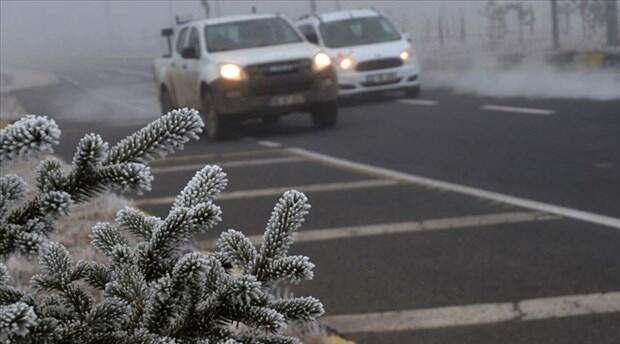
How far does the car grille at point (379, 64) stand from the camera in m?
22.7

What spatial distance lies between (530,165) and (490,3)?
34735 mm

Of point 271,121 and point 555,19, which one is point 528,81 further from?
point 555,19

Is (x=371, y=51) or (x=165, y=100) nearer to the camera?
(x=165, y=100)

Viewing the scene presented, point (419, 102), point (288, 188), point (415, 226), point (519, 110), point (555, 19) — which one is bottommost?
point (419, 102)

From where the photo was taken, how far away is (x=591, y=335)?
5414 mm

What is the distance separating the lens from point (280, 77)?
17.3 meters

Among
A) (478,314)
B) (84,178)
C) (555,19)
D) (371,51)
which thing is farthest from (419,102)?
(84,178)

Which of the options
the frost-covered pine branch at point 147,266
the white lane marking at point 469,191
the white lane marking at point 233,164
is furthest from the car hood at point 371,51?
the frost-covered pine branch at point 147,266

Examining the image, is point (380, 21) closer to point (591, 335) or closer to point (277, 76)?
point (277, 76)

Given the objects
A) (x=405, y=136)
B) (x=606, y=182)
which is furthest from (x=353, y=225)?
(x=405, y=136)

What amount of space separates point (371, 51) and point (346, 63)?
1.71ft

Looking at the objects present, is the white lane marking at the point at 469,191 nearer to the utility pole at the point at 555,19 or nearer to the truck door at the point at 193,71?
the truck door at the point at 193,71

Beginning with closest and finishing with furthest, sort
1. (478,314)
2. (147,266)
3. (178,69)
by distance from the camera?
1. (147,266)
2. (478,314)
3. (178,69)

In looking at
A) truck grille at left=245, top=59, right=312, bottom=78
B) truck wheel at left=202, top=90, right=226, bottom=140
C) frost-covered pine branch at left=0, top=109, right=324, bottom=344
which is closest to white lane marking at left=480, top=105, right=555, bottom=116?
truck grille at left=245, top=59, right=312, bottom=78
